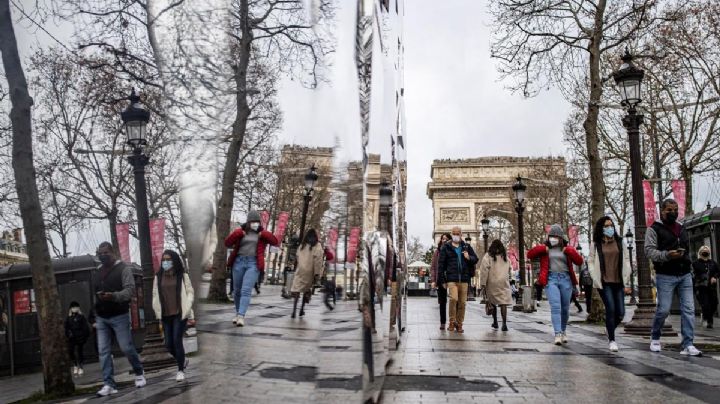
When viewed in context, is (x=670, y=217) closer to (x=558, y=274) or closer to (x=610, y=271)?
(x=610, y=271)

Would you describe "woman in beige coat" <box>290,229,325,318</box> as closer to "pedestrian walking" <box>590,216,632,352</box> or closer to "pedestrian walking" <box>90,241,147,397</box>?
"pedestrian walking" <box>90,241,147,397</box>

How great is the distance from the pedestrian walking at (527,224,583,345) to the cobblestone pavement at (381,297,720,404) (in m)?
0.40

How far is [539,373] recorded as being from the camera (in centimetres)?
617

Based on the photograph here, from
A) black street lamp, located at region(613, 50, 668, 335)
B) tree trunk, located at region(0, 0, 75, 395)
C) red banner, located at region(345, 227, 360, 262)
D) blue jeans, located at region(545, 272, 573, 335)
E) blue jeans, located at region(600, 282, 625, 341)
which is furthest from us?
black street lamp, located at region(613, 50, 668, 335)

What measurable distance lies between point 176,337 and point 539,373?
5836 millimetres

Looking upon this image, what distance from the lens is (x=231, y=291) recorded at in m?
0.79

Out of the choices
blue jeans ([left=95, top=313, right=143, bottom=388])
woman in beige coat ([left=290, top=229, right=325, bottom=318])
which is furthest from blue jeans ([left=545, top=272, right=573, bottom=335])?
blue jeans ([left=95, top=313, right=143, bottom=388])

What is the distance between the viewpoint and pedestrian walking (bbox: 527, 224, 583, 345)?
942cm

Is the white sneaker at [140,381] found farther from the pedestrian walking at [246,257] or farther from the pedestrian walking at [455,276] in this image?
the pedestrian walking at [455,276]

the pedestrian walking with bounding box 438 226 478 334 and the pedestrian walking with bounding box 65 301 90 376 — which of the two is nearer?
the pedestrian walking with bounding box 65 301 90 376

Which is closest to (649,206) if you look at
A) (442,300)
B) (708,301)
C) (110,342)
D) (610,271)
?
(708,301)

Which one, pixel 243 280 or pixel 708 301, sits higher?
pixel 243 280

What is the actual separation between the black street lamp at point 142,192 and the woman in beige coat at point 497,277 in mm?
11347

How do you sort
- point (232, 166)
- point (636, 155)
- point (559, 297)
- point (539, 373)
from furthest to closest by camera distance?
point (636, 155)
point (559, 297)
point (539, 373)
point (232, 166)
